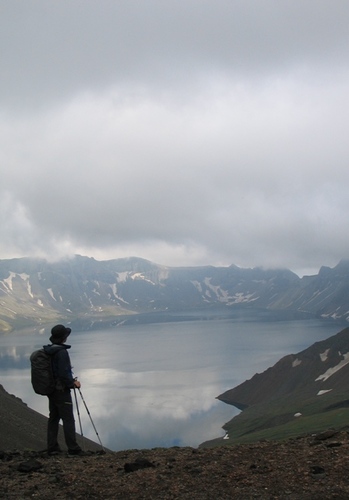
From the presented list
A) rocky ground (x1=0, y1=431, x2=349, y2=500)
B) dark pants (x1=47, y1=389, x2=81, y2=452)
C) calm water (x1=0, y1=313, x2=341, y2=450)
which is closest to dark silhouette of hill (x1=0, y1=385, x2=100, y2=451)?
calm water (x1=0, y1=313, x2=341, y2=450)

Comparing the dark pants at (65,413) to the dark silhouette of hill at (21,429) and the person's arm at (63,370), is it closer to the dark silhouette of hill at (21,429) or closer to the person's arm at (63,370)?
the person's arm at (63,370)

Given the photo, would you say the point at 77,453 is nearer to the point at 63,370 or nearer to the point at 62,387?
the point at 62,387

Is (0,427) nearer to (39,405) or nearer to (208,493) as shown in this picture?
(208,493)

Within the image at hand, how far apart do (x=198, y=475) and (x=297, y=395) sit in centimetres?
11219

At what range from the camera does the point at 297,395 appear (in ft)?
374

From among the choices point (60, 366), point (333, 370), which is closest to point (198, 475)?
point (60, 366)

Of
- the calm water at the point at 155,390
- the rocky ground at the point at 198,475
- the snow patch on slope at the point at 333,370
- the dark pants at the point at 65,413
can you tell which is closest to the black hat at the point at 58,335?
the dark pants at the point at 65,413

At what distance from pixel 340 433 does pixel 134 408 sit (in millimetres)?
95709

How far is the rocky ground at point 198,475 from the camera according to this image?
8.32 m

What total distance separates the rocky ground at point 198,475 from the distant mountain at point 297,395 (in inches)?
2364

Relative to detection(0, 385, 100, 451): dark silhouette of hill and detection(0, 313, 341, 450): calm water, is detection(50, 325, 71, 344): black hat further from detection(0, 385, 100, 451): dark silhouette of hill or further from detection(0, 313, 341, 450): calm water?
detection(0, 313, 341, 450): calm water

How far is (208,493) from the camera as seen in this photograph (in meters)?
8.32

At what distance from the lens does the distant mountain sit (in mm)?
75375

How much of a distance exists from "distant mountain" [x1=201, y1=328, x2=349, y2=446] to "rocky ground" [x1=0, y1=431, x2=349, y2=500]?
60.0 m
